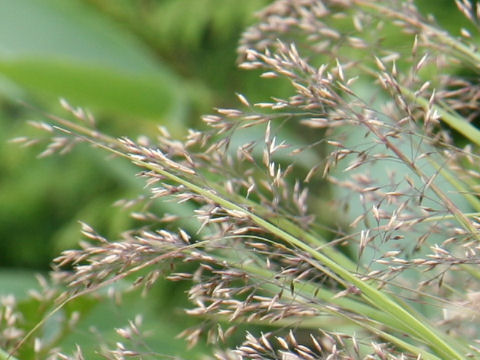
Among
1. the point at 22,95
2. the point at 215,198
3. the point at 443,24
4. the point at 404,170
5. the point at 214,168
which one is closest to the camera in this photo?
the point at 215,198

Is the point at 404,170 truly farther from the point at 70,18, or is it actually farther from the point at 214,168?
the point at 70,18

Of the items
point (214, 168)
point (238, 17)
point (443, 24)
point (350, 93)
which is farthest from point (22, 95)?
point (350, 93)

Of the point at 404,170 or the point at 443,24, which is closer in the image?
the point at 404,170

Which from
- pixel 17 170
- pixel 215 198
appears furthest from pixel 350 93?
pixel 17 170

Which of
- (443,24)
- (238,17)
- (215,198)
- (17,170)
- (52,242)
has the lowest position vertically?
(52,242)

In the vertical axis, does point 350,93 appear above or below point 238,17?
above

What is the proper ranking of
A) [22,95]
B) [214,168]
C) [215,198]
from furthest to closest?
[22,95], [214,168], [215,198]

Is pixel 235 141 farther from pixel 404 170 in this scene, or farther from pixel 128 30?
pixel 128 30
